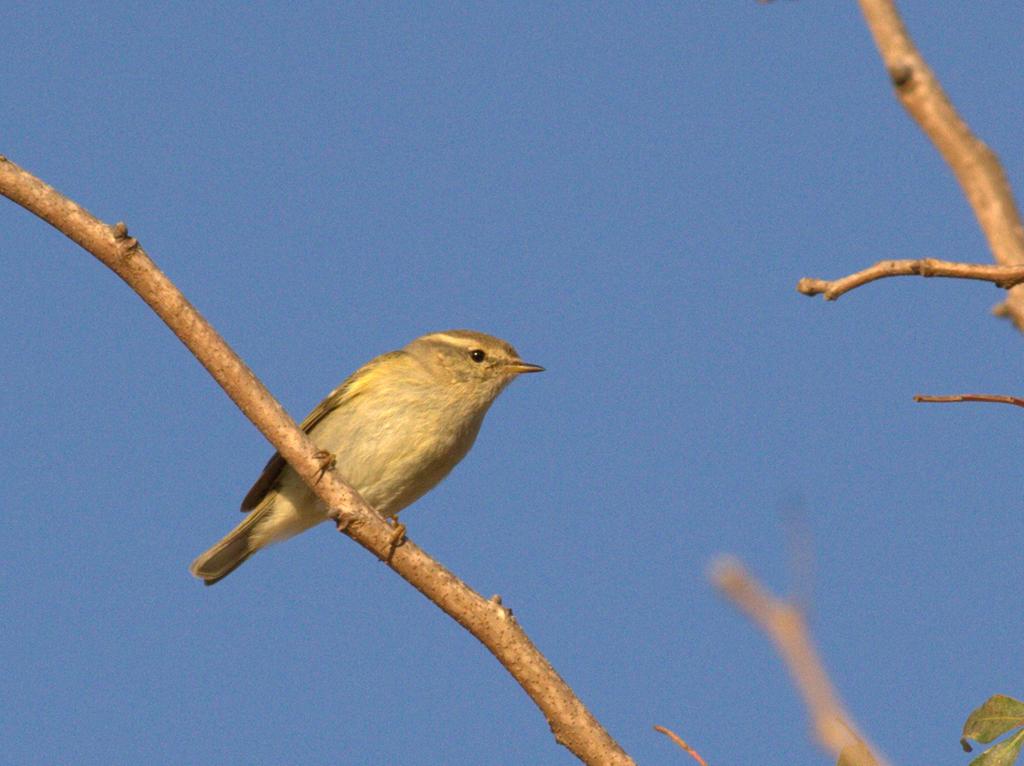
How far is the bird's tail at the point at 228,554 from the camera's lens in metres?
6.93

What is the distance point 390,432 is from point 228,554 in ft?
4.60

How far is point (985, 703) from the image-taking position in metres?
1.96

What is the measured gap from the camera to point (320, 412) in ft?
23.5

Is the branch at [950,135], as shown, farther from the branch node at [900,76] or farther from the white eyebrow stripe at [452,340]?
the white eyebrow stripe at [452,340]

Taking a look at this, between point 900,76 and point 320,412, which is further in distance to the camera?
point 320,412

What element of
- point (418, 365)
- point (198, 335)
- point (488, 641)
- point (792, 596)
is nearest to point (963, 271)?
point (792, 596)

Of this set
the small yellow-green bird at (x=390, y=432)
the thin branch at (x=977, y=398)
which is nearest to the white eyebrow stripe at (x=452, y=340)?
the small yellow-green bird at (x=390, y=432)

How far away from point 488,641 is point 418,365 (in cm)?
434

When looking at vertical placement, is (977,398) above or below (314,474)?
below

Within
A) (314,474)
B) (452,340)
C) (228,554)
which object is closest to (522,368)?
(452,340)

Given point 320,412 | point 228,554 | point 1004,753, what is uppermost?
point 320,412

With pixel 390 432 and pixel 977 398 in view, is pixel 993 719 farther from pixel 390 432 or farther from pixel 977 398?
pixel 390 432

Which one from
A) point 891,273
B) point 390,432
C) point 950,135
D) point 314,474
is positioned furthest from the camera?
point 390,432

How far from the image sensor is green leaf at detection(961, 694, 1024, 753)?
1.91 m
